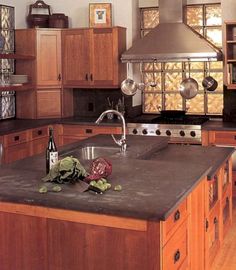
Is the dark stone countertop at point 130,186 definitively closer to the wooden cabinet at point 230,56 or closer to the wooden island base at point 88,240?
the wooden island base at point 88,240

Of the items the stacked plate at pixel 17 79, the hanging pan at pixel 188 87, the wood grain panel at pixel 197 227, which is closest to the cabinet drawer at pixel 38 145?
the stacked plate at pixel 17 79

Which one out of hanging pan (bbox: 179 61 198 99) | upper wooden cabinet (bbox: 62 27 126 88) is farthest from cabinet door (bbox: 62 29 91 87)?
hanging pan (bbox: 179 61 198 99)

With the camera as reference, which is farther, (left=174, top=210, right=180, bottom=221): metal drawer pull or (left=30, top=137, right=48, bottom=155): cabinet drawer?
(left=30, top=137, right=48, bottom=155): cabinet drawer

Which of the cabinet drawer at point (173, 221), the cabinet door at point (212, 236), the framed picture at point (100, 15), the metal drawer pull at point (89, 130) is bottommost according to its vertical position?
the cabinet door at point (212, 236)

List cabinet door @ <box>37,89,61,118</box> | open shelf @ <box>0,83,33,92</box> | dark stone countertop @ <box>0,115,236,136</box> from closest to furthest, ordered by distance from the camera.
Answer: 1. dark stone countertop @ <box>0,115,236,136</box>
2. open shelf @ <box>0,83,33,92</box>
3. cabinet door @ <box>37,89,61,118</box>

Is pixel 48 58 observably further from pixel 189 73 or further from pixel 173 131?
pixel 173 131

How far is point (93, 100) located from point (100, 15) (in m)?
1.20

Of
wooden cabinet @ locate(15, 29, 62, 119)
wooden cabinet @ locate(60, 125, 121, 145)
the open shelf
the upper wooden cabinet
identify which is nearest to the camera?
the open shelf

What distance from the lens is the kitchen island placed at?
2.61 metres

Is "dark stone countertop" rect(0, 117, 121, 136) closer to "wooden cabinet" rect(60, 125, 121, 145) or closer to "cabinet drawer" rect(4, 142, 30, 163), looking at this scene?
"wooden cabinet" rect(60, 125, 121, 145)

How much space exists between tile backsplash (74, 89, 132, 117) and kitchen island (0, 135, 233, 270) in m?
3.93

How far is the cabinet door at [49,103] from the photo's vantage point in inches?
280

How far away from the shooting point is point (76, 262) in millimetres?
2803

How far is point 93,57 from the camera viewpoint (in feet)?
22.9
